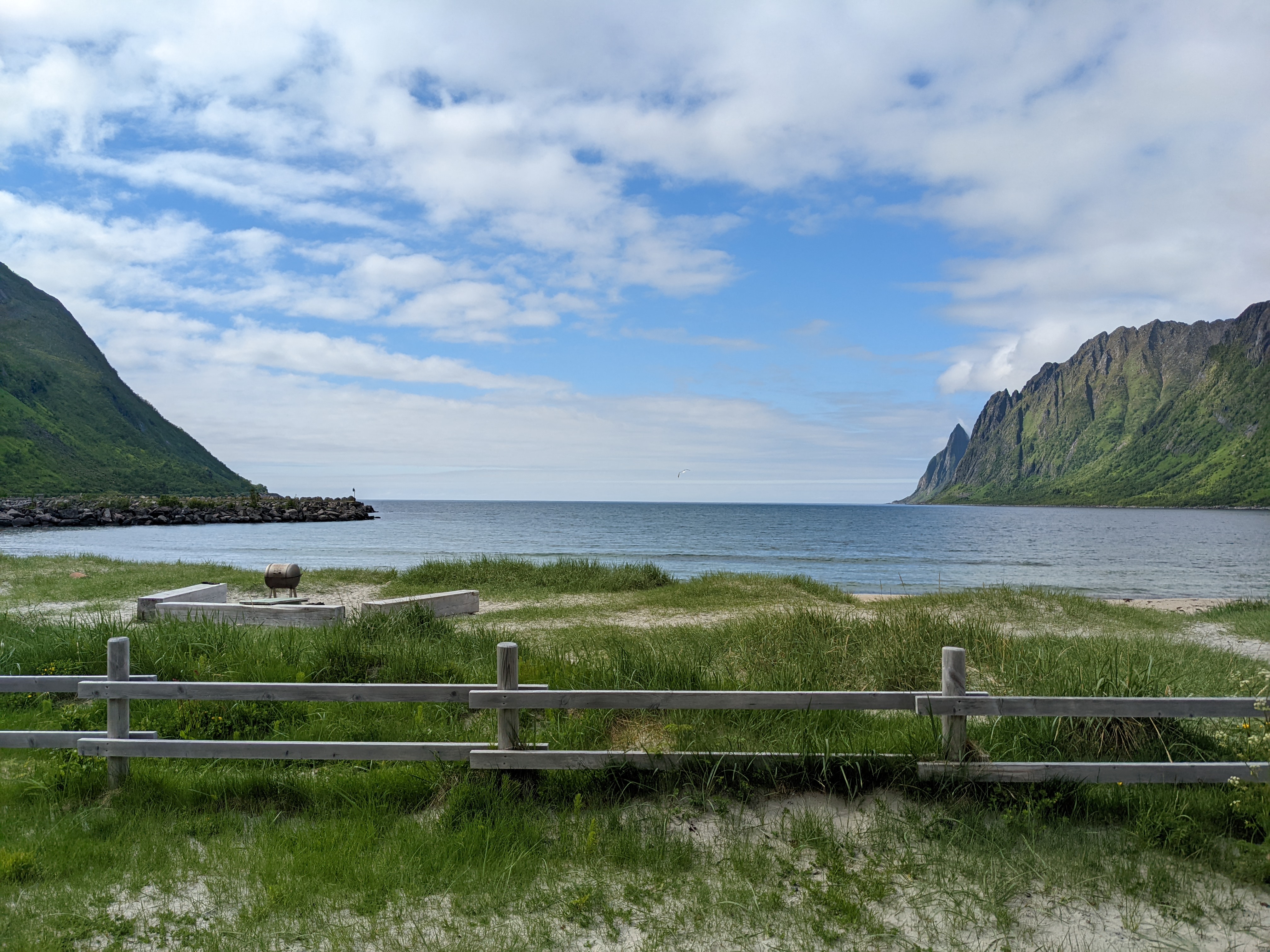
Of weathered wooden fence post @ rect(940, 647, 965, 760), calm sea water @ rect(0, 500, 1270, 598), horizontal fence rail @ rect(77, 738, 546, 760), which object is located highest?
weathered wooden fence post @ rect(940, 647, 965, 760)

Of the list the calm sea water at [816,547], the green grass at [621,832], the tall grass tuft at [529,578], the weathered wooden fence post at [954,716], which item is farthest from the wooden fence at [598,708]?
the calm sea water at [816,547]

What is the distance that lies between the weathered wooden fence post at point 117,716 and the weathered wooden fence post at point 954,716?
22.2 feet

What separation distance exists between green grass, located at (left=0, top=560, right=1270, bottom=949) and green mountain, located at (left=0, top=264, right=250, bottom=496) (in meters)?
121

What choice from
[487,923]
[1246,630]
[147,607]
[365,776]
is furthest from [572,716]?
[1246,630]

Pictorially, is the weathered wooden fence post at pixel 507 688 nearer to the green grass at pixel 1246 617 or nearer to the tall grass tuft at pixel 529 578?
the tall grass tuft at pixel 529 578

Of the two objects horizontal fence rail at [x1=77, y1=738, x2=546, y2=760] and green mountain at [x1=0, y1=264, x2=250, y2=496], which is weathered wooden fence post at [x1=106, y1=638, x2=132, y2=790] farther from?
green mountain at [x1=0, y1=264, x2=250, y2=496]

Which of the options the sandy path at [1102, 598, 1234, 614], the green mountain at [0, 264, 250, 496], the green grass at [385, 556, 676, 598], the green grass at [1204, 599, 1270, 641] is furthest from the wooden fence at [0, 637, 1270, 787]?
the green mountain at [0, 264, 250, 496]

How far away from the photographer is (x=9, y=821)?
5.44 meters

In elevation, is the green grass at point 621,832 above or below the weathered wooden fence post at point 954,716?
below

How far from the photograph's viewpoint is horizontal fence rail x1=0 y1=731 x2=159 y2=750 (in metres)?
6.04

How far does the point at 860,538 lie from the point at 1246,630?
53403mm

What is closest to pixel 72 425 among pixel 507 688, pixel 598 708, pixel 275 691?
pixel 275 691

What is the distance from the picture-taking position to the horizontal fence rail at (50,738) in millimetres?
6043

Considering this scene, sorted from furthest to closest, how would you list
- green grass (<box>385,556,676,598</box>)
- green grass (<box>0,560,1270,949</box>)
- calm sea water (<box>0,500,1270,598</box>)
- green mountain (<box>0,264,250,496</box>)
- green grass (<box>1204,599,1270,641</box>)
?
green mountain (<box>0,264,250,496</box>) → calm sea water (<box>0,500,1270,598</box>) → green grass (<box>385,556,676,598</box>) → green grass (<box>1204,599,1270,641</box>) → green grass (<box>0,560,1270,949</box>)
